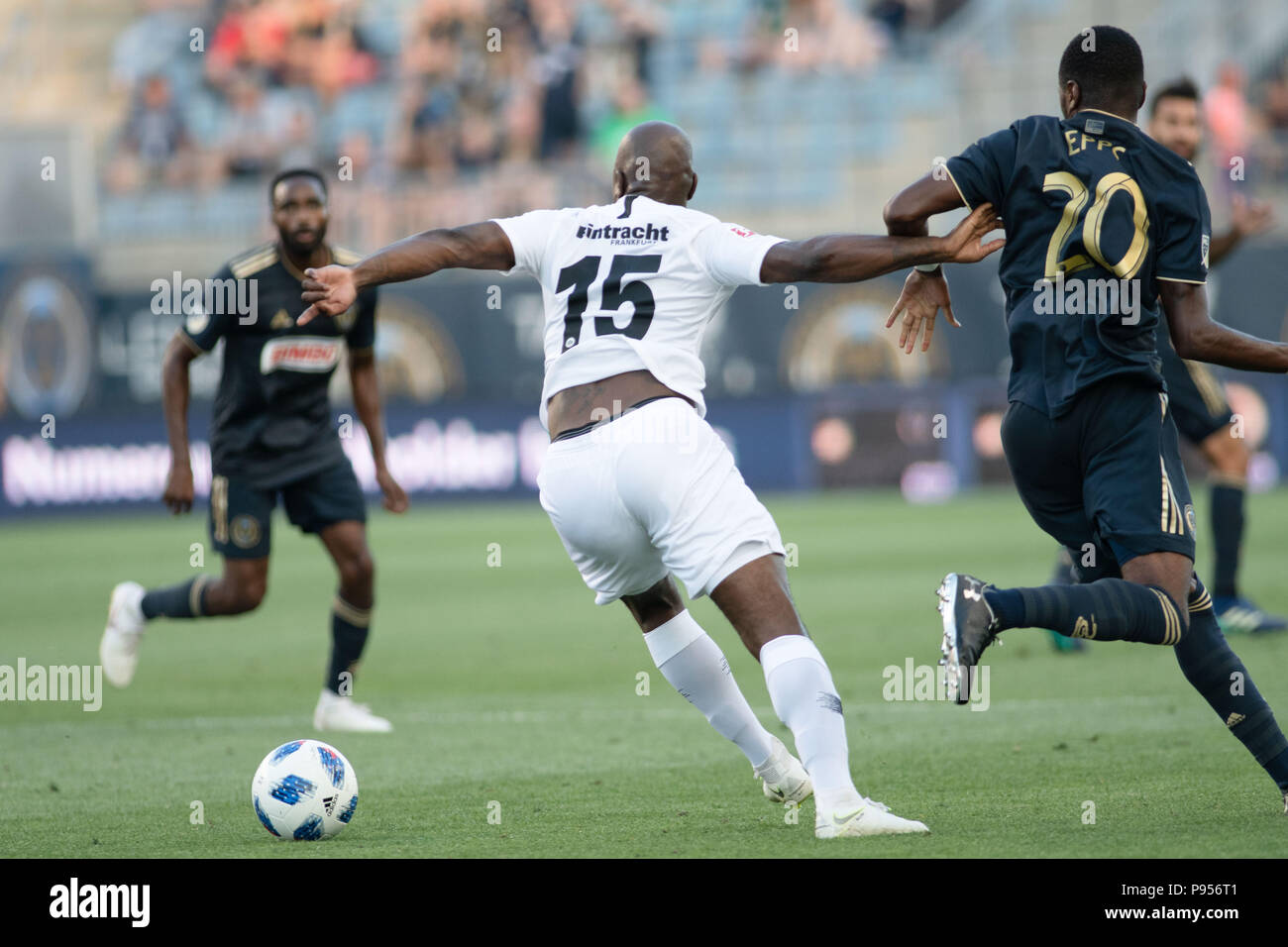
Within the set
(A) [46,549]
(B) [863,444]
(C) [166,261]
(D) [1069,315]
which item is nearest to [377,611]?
(A) [46,549]

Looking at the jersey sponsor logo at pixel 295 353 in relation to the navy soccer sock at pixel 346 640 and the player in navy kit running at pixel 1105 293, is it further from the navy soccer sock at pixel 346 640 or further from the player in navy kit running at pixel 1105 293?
the player in navy kit running at pixel 1105 293

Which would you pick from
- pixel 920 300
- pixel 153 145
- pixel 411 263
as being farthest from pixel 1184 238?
pixel 153 145

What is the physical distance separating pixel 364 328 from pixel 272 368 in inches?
18.0

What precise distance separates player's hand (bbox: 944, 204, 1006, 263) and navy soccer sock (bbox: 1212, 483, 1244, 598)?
512 centimetres

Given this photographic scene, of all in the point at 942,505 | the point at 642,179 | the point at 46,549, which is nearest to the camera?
the point at 642,179

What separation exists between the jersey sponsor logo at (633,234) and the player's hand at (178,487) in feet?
11.6

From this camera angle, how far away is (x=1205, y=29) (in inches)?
973

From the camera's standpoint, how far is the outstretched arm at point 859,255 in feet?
15.0

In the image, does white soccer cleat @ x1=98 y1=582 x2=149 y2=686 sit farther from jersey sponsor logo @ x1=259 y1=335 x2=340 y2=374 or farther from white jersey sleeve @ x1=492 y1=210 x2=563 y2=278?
white jersey sleeve @ x1=492 y1=210 x2=563 y2=278

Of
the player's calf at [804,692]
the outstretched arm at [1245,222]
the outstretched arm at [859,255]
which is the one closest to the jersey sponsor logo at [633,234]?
the outstretched arm at [859,255]

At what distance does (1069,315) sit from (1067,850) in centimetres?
146

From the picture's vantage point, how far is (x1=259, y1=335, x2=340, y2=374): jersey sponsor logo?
7879mm
